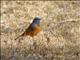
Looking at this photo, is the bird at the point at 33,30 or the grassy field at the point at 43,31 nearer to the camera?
the grassy field at the point at 43,31

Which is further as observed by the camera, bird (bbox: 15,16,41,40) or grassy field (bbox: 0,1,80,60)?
bird (bbox: 15,16,41,40)

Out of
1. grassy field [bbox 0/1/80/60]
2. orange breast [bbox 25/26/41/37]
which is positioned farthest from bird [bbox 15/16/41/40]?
grassy field [bbox 0/1/80/60]

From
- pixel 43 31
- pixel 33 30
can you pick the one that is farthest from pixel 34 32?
pixel 43 31

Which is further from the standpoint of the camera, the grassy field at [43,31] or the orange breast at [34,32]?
the orange breast at [34,32]

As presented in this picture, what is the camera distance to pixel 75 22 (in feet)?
30.2

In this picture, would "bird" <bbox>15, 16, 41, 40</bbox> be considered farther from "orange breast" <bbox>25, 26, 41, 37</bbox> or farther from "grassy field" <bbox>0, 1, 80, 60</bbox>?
"grassy field" <bbox>0, 1, 80, 60</bbox>

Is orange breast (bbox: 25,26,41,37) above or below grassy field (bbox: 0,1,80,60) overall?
above

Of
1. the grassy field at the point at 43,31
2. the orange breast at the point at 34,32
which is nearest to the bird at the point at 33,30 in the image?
the orange breast at the point at 34,32

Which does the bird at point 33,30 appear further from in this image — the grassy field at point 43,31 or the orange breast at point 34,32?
the grassy field at point 43,31

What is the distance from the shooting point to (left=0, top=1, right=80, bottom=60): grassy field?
23.2 ft

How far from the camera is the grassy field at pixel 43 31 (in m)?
7.09

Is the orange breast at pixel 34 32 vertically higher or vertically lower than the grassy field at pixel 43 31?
higher

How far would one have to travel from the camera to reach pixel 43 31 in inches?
339

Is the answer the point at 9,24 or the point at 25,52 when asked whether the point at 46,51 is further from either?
the point at 9,24
